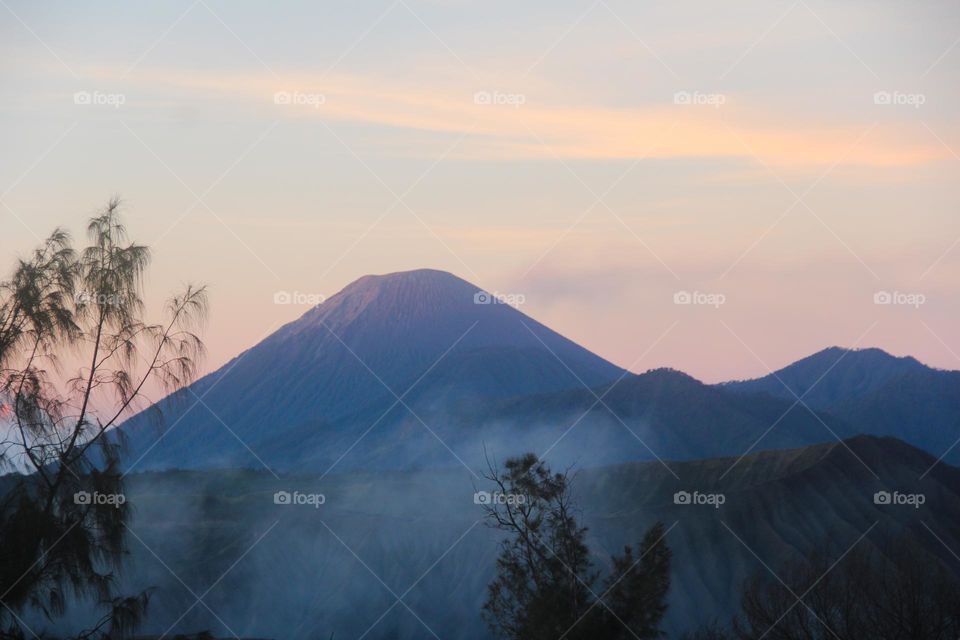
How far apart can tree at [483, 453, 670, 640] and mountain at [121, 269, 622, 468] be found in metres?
125

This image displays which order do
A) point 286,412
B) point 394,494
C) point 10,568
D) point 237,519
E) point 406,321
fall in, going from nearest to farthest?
1. point 10,568
2. point 237,519
3. point 394,494
4. point 286,412
5. point 406,321

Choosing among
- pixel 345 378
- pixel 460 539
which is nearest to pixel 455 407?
pixel 345 378

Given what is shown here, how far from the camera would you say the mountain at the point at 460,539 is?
76438 mm

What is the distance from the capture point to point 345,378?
17988cm

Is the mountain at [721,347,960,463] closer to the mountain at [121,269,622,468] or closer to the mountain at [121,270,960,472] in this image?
the mountain at [121,270,960,472]

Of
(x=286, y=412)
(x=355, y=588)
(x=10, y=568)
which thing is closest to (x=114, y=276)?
(x=10, y=568)

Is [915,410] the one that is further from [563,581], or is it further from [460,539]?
[563,581]

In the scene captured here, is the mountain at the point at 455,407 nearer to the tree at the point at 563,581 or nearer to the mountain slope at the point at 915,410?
the mountain slope at the point at 915,410

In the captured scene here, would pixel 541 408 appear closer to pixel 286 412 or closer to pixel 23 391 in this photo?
pixel 286 412

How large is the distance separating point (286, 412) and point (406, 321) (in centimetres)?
2820

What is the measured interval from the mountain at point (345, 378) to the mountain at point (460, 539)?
63.8m

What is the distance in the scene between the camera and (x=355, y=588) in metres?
82.6

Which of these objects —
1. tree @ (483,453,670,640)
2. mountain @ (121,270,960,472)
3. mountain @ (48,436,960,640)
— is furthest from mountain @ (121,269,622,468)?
tree @ (483,453,670,640)

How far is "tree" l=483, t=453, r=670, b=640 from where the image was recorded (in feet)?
94.4
